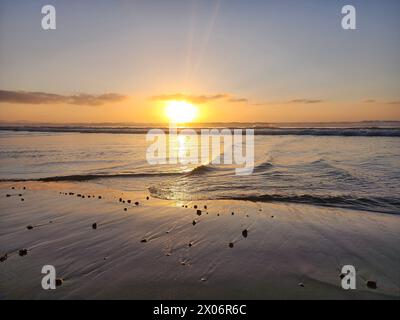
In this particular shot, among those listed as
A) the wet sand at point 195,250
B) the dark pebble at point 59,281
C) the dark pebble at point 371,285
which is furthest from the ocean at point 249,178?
the dark pebble at point 59,281

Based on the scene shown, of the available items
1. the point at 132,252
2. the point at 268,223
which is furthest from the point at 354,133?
the point at 132,252

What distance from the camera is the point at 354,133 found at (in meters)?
48.2

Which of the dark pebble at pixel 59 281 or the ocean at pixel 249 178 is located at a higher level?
the ocean at pixel 249 178

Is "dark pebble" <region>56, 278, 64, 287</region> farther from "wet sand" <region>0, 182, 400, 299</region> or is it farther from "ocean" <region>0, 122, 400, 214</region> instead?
"ocean" <region>0, 122, 400, 214</region>

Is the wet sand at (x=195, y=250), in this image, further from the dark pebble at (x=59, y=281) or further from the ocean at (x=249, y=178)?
the ocean at (x=249, y=178)

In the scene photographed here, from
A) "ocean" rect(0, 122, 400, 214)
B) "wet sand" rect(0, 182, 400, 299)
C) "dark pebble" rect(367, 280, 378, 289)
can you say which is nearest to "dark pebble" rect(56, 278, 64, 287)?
"wet sand" rect(0, 182, 400, 299)

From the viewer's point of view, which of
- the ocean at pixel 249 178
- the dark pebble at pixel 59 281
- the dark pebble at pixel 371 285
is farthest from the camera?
the ocean at pixel 249 178

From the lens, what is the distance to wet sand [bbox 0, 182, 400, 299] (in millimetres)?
4699

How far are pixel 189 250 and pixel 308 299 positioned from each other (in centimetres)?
242

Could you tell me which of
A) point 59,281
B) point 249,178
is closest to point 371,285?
point 59,281

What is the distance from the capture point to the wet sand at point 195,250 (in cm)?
470

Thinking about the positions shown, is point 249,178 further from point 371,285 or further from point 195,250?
point 371,285

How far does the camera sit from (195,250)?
6.16 metres

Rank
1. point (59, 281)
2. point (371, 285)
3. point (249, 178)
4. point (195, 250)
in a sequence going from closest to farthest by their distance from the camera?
1. point (371, 285)
2. point (59, 281)
3. point (195, 250)
4. point (249, 178)
